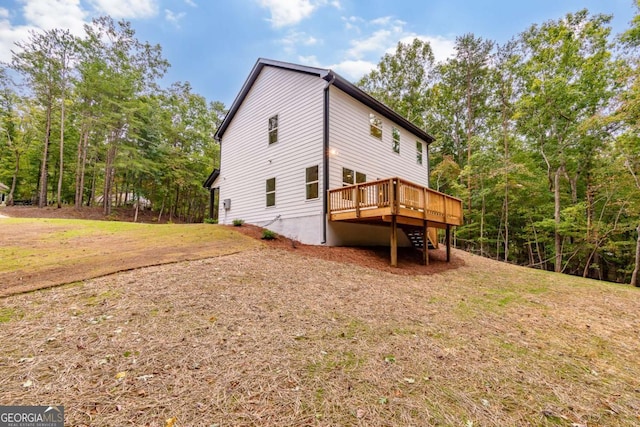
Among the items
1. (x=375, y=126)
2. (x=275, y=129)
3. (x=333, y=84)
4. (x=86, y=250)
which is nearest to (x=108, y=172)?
(x=275, y=129)

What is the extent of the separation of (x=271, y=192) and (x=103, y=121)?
1797cm

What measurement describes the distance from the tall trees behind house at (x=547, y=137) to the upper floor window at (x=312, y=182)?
13169 millimetres

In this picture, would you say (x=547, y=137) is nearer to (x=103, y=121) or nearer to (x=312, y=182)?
(x=312, y=182)

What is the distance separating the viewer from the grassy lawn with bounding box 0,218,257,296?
5484mm

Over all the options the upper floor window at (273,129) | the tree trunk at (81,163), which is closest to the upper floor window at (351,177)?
the upper floor window at (273,129)

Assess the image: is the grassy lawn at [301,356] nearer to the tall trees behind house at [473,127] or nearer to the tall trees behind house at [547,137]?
the tall trees behind house at [547,137]

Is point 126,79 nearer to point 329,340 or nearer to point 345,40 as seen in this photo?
point 345,40

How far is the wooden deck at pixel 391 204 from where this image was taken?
821 cm

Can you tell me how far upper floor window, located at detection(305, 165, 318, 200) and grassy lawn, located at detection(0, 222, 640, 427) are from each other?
499 cm

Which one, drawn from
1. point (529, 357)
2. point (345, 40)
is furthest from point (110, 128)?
point (529, 357)

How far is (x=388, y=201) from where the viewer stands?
8211 mm

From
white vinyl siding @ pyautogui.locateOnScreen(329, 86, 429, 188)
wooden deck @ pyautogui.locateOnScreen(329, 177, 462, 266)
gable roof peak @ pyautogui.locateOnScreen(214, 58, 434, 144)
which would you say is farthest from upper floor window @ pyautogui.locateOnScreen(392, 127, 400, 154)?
wooden deck @ pyautogui.locateOnScreen(329, 177, 462, 266)

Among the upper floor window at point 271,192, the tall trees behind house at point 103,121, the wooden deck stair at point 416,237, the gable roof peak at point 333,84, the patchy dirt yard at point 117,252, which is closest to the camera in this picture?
the patchy dirt yard at point 117,252

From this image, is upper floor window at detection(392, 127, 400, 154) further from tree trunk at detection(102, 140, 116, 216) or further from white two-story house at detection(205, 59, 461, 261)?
tree trunk at detection(102, 140, 116, 216)
